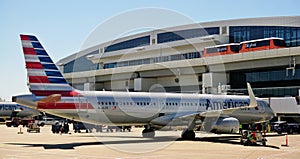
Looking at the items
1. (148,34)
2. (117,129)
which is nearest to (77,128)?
(117,129)

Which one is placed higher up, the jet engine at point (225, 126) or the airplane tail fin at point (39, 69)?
the airplane tail fin at point (39, 69)

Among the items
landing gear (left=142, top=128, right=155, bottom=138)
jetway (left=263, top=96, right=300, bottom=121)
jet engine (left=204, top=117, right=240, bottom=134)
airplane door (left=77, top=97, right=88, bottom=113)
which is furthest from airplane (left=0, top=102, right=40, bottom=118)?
jet engine (left=204, top=117, right=240, bottom=134)

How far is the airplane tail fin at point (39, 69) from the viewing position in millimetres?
26828

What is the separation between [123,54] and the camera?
306 feet

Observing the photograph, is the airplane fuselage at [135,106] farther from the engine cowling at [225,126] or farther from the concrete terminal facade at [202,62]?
the concrete terminal facade at [202,62]

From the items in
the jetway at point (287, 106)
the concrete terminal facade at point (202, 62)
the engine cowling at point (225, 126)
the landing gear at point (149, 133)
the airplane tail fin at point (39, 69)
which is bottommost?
the landing gear at point (149, 133)

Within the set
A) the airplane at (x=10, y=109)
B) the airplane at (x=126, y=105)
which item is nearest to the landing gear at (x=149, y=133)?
the airplane at (x=126, y=105)

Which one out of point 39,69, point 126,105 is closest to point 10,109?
point 126,105

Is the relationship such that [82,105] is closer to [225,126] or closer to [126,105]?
[126,105]

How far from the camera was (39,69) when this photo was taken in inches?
1069

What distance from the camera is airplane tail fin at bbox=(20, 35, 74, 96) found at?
26828 mm

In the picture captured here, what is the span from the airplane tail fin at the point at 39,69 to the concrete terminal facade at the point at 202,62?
126ft

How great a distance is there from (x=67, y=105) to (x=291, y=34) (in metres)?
47.6

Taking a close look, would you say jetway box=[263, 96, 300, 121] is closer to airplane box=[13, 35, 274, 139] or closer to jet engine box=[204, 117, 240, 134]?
airplane box=[13, 35, 274, 139]
